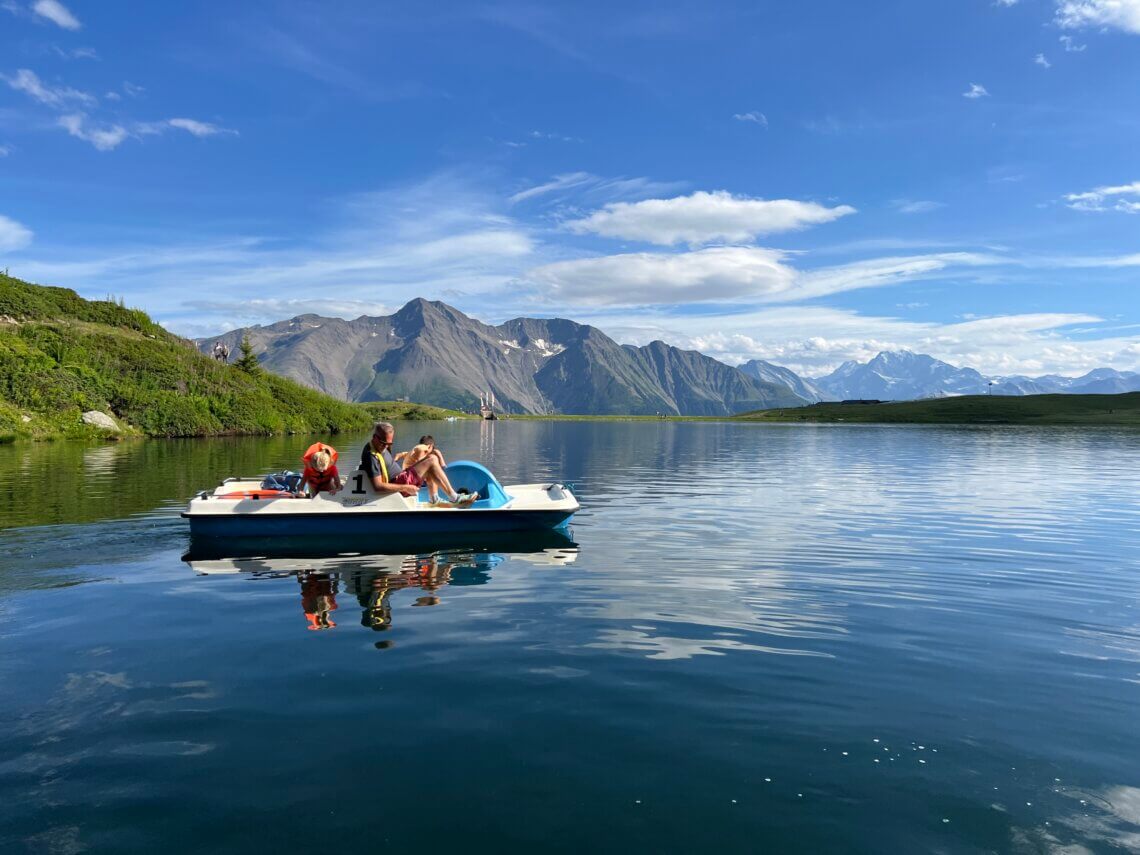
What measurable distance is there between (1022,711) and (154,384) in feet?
361

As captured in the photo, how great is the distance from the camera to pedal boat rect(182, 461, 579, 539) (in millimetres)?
22000

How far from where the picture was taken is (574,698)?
33.2 feet

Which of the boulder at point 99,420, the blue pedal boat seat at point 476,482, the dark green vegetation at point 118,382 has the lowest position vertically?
the blue pedal boat seat at point 476,482

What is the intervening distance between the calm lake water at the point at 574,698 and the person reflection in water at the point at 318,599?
0.42ft

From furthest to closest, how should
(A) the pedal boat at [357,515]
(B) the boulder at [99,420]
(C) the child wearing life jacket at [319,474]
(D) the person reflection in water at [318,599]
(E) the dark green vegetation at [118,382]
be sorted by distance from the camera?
(B) the boulder at [99,420]
(E) the dark green vegetation at [118,382]
(C) the child wearing life jacket at [319,474]
(A) the pedal boat at [357,515]
(D) the person reflection in water at [318,599]

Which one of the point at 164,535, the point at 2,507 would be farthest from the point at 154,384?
the point at 164,535

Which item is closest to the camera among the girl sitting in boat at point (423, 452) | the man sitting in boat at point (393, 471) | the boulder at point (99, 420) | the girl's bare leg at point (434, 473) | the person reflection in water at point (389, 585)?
the person reflection in water at point (389, 585)

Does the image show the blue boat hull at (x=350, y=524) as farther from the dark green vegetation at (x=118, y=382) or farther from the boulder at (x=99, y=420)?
the boulder at (x=99, y=420)

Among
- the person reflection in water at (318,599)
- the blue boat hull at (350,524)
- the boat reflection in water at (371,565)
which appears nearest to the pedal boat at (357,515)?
the blue boat hull at (350,524)

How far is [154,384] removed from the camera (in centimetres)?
9744

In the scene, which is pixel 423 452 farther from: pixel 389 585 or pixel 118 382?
pixel 118 382

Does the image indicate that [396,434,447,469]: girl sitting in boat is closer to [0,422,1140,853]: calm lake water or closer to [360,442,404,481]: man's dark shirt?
[360,442,404,481]: man's dark shirt

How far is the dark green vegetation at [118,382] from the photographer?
7694 cm

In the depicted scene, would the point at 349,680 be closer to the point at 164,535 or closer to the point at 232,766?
the point at 232,766
